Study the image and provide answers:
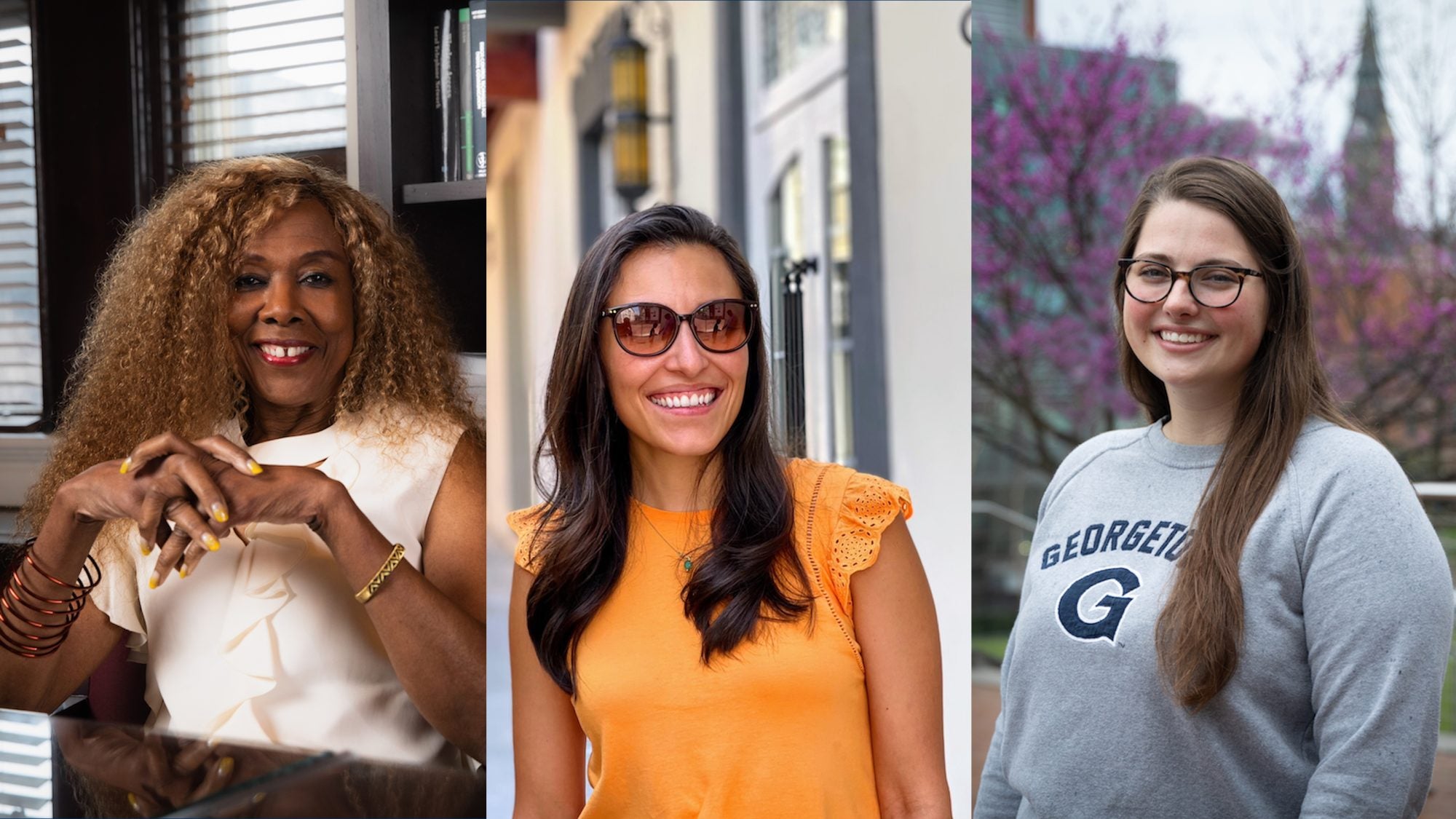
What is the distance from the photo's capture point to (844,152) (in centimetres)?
340

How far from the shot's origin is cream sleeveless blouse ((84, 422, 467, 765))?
2.00m

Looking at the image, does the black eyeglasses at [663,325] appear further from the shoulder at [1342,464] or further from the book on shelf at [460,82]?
the shoulder at [1342,464]

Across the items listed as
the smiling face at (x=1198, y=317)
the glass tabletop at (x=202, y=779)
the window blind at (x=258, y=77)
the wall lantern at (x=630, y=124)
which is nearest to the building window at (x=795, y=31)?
the wall lantern at (x=630, y=124)

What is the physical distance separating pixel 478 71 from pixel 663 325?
27.4 inches

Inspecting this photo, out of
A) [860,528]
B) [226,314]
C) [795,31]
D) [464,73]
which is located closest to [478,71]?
[464,73]

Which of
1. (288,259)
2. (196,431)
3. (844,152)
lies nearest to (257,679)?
(196,431)

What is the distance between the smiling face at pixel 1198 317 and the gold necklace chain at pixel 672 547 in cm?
68

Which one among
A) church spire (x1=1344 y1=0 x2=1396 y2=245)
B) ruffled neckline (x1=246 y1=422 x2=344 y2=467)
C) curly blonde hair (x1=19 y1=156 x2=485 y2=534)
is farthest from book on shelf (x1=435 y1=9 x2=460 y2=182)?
church spire (x1=1344 y1=0 x2=1396 y2=245)

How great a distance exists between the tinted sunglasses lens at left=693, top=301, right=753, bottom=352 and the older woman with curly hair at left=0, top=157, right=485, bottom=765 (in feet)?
1.85

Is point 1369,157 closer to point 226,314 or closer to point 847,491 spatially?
point 847,491

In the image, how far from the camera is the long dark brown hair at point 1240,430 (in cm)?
152

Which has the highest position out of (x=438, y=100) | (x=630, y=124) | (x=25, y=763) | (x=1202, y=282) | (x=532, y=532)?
(x=630, y=124)

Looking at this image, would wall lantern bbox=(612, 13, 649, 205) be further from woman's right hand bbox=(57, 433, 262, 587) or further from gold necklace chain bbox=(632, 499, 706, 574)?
gold necklace chain bbox=(632, 499, 706, 574)

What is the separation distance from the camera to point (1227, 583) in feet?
5.00
